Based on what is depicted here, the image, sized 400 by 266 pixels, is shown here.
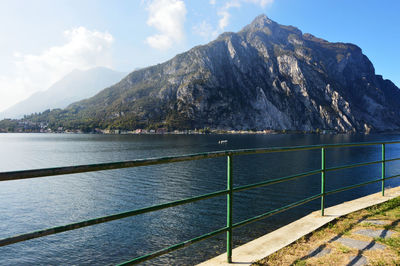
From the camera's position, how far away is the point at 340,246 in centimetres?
502

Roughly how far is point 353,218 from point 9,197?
33.0 meters

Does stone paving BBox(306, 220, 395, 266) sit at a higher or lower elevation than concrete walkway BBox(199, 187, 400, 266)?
higher

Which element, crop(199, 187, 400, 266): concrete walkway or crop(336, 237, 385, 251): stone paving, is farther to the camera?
crop(336, 237, 385, 251): stone paving

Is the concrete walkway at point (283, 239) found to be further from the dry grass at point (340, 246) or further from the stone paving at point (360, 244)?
the dry grass at point (340, 246)

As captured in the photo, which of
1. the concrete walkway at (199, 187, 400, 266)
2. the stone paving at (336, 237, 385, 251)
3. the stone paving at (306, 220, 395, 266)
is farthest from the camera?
the stone paving at (336, 237, 385, 251)

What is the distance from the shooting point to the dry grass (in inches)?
175

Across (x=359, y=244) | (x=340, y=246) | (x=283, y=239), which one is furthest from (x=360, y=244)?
(x=283, y=239)

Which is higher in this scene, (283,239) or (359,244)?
(359,244)

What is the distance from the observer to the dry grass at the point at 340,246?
446cm

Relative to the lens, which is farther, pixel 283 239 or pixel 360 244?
pixel 283 239

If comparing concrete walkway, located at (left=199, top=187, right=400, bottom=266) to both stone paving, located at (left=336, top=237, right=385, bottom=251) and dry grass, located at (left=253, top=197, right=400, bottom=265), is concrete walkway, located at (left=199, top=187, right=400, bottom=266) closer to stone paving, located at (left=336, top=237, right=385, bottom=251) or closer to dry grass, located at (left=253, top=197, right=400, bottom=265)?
stone paving, located at (left=336, top=237, right=385, bottom=251)

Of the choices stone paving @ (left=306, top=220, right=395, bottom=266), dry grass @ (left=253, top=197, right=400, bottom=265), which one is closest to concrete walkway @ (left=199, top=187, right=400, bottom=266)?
stone paving @ (left=306, top=220, right=395, bottom=266)

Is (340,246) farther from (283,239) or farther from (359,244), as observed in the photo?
(283,239)

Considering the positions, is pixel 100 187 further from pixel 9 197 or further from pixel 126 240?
pixel 126 240
